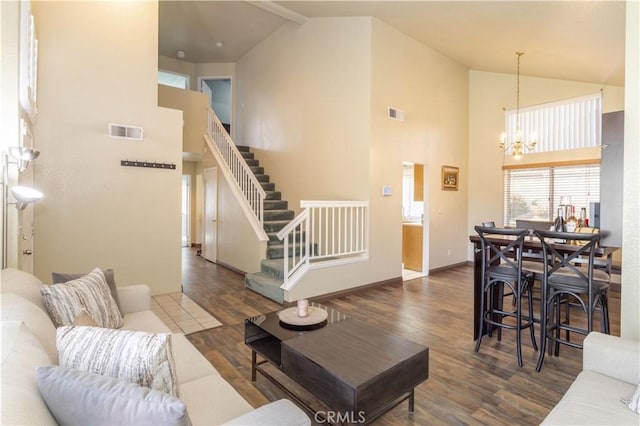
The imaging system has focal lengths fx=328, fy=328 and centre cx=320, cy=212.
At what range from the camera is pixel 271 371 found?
2.61 meters

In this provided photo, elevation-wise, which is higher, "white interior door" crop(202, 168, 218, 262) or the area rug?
"white interior door" crop(202, 168, 218, 262)

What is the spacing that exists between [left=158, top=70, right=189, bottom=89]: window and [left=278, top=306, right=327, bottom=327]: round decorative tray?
27.3 feet

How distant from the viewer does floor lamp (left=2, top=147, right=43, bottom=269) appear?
2.31 m

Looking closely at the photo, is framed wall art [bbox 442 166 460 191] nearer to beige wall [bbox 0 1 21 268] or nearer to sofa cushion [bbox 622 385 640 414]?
sofa cushion [bbox 622 385 640 414]

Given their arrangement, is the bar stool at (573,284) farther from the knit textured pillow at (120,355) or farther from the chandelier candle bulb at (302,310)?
the knit textured pillow at (120,355)

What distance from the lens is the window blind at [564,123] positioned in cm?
574

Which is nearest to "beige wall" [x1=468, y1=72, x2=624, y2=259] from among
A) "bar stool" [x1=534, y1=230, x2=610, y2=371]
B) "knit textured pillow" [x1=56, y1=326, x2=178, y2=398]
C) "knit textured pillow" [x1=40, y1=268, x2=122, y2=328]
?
"bar stool" [x1=534, y1=230, x2=610, y2=371]

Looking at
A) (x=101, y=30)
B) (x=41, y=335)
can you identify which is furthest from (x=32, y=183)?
(x=41, y=335)

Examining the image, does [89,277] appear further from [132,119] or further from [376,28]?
[376,28]

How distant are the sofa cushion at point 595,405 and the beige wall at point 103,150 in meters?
4.70

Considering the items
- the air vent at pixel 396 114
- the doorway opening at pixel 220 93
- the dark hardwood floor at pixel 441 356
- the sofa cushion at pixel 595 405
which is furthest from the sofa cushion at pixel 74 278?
the doorway opening at pixel 220 93

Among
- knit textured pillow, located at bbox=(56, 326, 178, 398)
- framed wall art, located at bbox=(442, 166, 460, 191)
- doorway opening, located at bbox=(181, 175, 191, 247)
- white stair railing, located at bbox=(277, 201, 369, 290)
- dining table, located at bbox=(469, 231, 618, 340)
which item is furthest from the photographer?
doorway opening, located at bbox=(181, 175, 191, 247)

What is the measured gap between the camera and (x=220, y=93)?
9398 mm

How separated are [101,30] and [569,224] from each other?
22.5ft
